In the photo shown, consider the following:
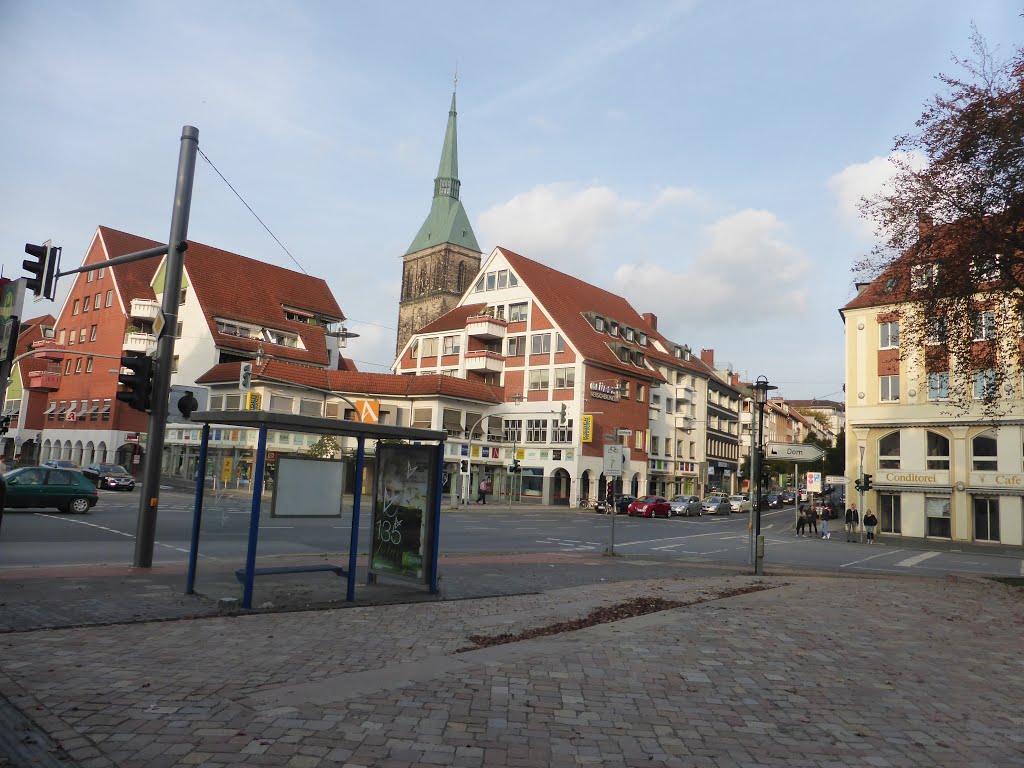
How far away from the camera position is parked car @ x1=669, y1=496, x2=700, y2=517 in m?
52.1

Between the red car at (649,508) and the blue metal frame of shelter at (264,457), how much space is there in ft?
128

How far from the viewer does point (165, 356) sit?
13.3 m

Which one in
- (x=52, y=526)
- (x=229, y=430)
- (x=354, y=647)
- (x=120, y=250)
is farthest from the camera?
(x=120, y=250)

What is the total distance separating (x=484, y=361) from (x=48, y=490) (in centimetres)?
3796

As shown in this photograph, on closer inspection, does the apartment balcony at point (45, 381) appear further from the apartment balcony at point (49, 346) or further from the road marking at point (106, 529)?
the road marking at point (106, 529)

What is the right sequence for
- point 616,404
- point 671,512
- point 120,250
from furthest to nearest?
1. point 120,250
2. point 616,404
3. point 671,512

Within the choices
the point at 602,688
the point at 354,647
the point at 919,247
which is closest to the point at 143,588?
the point at 354,647

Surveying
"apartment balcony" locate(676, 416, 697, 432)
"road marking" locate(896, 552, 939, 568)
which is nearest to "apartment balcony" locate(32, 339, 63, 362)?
"apartment balcony" locate(676, 416, 697, 432)

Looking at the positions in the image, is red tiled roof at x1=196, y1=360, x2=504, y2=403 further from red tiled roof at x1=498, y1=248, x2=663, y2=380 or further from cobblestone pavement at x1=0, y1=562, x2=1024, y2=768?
cobblestone pavement at x1=0, y1=562, x2=1024, y2=768

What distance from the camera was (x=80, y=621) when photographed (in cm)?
829

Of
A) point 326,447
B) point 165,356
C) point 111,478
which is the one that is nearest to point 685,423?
point 111,478

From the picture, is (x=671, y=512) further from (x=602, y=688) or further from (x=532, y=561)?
(x=602, y=688)

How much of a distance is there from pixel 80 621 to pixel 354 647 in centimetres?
315

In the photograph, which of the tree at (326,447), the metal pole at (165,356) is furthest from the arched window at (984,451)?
the metal pole at (165,356)
